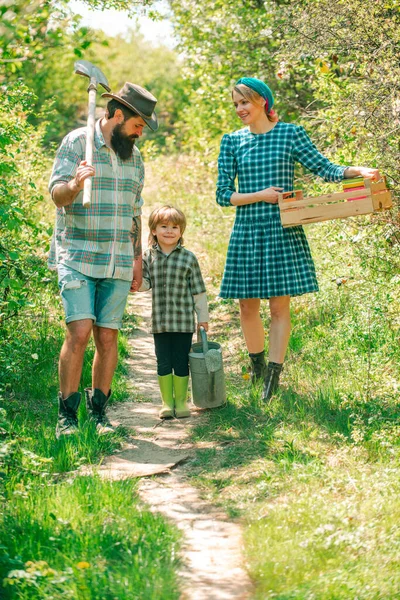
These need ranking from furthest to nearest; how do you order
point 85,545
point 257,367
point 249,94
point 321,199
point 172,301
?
point 257,367
point 172,301
point 249,94
point 321,199
point 85,545

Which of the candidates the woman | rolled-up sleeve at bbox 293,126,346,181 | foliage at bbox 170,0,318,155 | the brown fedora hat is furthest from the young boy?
foliage at bbox 170,0,318,155

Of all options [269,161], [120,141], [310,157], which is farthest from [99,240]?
[310,157]

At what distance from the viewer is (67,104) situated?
65.9 ft

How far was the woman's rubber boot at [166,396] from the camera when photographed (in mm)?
5469

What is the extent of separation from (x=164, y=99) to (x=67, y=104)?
2.86 meters

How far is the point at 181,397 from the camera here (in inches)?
216

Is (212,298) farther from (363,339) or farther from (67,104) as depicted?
(67,104)

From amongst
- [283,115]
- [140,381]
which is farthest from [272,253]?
[283,115]

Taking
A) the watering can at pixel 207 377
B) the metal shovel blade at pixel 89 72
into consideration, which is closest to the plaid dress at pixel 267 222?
the watering can at pixel 207 377

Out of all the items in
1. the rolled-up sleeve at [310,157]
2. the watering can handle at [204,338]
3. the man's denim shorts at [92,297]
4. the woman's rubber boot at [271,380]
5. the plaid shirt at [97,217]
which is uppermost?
the rolled-up sleeve at [310,157]

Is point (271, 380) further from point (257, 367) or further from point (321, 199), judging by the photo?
point (321, 199)

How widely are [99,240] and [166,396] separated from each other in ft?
3.92

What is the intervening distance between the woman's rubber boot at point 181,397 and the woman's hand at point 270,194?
126 cm

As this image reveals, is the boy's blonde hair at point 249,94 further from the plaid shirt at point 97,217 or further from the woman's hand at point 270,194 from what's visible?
the plaid shirt at point 97,217
